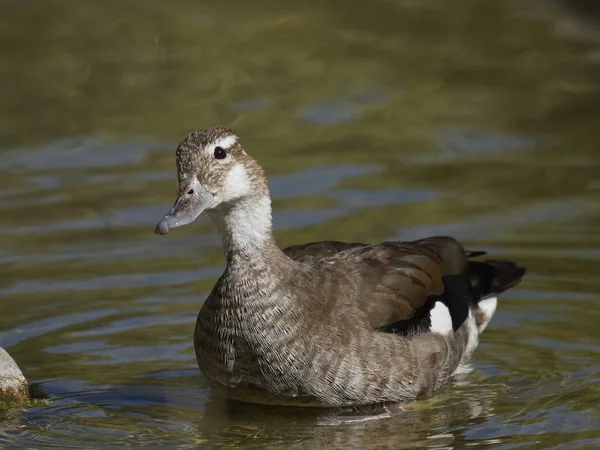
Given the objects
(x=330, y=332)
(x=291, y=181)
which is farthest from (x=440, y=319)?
(x=291, y=181)

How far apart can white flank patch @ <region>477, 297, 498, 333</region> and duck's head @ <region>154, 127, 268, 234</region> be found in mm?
2563

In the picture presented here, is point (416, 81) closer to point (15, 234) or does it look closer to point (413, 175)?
point (413, 175)

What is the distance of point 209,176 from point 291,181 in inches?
209

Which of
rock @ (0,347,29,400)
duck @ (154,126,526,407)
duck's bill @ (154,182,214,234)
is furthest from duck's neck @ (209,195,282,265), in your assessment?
rock @ (0,347,29,400)

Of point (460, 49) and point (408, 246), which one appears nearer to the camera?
point (408, 246)

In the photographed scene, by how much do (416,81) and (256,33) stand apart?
2.59 metres

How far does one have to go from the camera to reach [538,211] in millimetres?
13234

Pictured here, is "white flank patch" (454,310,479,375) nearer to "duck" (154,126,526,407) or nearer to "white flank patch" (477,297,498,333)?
"white flank patch" (477,297,498,333)

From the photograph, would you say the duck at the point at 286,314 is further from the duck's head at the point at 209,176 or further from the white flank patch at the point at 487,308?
the white flank patch at the point at 487,308

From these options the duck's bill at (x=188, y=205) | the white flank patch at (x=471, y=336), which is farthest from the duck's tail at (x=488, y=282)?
the duck's bill at (x=188, y=205)

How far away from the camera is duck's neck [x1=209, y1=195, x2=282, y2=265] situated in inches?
361

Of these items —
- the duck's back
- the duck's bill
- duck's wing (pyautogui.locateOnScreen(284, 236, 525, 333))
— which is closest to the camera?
the duck's bill

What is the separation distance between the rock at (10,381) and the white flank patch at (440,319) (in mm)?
2891

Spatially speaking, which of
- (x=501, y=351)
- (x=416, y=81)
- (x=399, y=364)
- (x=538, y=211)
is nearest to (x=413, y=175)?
(x=538, y=211)
